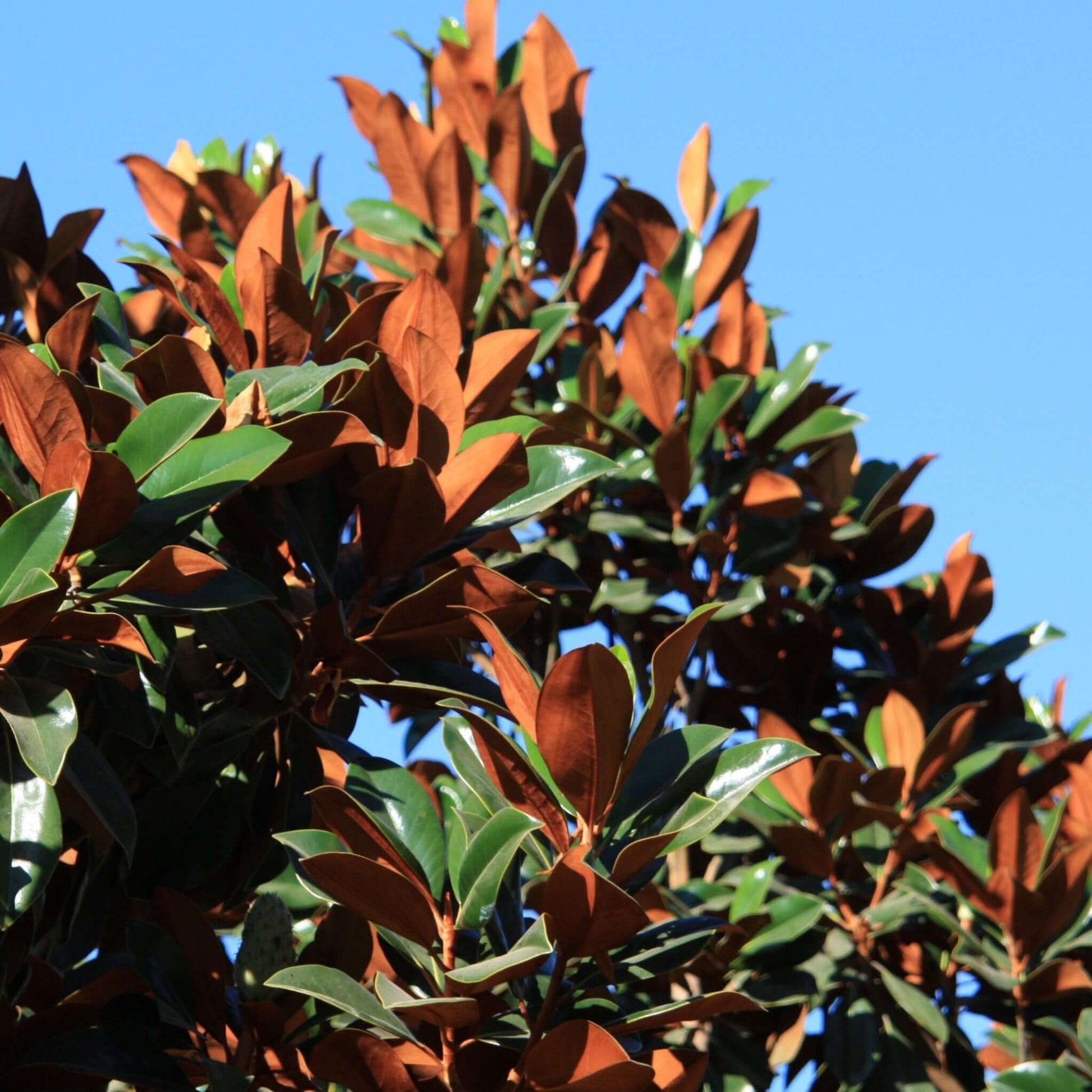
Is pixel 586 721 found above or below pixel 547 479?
below

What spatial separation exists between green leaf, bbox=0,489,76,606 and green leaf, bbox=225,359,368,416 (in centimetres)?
29

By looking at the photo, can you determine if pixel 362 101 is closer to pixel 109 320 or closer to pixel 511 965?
pixel 109 320

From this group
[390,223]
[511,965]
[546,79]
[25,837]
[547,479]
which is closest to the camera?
[511,965]

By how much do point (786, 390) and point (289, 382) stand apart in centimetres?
164

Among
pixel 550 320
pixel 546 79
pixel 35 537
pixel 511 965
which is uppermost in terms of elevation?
pixel 546 79

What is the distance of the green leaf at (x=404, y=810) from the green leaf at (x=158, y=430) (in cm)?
40

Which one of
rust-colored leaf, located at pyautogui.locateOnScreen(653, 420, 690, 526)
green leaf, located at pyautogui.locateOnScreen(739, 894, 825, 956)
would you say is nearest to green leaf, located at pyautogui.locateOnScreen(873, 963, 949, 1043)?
green leaf, located at pyautogui.locateOnScreen(739, 894, 825, 956)

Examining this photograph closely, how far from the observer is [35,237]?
218 centimetres

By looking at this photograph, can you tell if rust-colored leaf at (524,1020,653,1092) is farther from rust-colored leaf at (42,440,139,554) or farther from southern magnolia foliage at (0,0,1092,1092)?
rust-colored leaf at (42,440,139,554)

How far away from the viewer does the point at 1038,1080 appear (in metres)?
2.06

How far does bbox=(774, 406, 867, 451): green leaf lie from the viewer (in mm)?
2986

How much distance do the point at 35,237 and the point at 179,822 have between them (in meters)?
0.99

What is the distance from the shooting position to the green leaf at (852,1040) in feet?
8.34

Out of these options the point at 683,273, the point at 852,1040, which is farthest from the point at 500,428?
the point at 683,273
